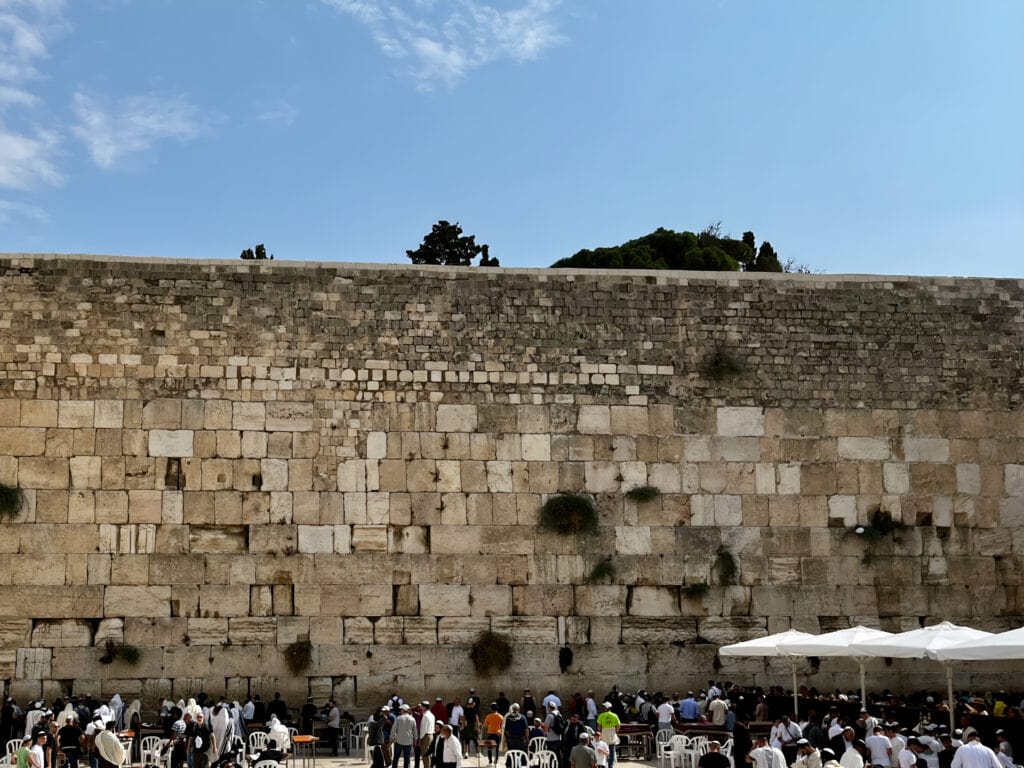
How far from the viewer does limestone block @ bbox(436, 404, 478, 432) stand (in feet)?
53.7

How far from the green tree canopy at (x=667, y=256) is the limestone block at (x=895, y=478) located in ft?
33.6

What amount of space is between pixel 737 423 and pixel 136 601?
7.96 metres

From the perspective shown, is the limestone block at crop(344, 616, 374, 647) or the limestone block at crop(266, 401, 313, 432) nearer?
the limestone block at crop(344, 616, 374, 647)

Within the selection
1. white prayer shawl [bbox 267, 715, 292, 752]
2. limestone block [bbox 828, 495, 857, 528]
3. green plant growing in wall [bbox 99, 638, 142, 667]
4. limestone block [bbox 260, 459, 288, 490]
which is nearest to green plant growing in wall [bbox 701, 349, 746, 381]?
limestone block [bbox 828, 495, 857, 528]

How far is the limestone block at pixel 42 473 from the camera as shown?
1563 cm

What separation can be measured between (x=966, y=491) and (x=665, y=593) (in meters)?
4.41

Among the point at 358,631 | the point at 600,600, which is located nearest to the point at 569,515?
the point at 600,600

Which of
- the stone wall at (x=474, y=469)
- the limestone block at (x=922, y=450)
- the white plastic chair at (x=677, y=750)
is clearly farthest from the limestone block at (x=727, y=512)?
the white plastic chair at (x=677, y=750)

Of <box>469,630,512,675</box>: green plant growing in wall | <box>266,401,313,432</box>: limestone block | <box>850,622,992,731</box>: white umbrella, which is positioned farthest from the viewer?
<box>266,401,313,432</box>: limestone block

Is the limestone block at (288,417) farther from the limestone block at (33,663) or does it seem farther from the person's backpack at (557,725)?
the person's backpack at (557,725)

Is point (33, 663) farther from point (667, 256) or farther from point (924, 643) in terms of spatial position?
point (667, 256)

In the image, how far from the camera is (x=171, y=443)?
626 inches

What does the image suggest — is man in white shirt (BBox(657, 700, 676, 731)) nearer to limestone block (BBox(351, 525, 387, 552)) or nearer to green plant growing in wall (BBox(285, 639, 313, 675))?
limestone block (BBox(351, 525, 387, 552))

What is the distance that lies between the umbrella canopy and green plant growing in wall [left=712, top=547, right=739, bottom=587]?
4.24 m
